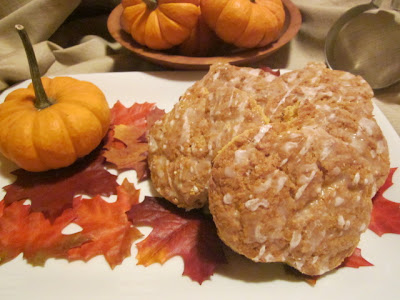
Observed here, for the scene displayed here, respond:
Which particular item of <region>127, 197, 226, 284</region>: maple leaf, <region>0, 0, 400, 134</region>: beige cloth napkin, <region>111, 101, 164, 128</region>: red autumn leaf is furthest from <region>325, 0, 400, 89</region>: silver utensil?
<region>127, 197, 226, 284</region>: maple leaf

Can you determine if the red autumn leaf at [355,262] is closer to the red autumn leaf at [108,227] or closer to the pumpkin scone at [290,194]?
the pumpkin scone at [290,194]

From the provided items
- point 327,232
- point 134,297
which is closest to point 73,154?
point 134,297

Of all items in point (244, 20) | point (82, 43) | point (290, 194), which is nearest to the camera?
point (290, 194)

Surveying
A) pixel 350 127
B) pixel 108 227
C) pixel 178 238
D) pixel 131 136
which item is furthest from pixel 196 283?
pixel 131 136

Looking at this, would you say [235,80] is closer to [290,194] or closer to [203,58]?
[290,194]

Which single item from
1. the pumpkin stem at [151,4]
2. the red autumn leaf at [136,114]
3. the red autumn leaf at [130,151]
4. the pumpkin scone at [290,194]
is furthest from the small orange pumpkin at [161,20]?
the pumpkin scone at [290,194]

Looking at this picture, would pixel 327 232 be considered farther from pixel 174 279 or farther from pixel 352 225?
pixel 174 279
